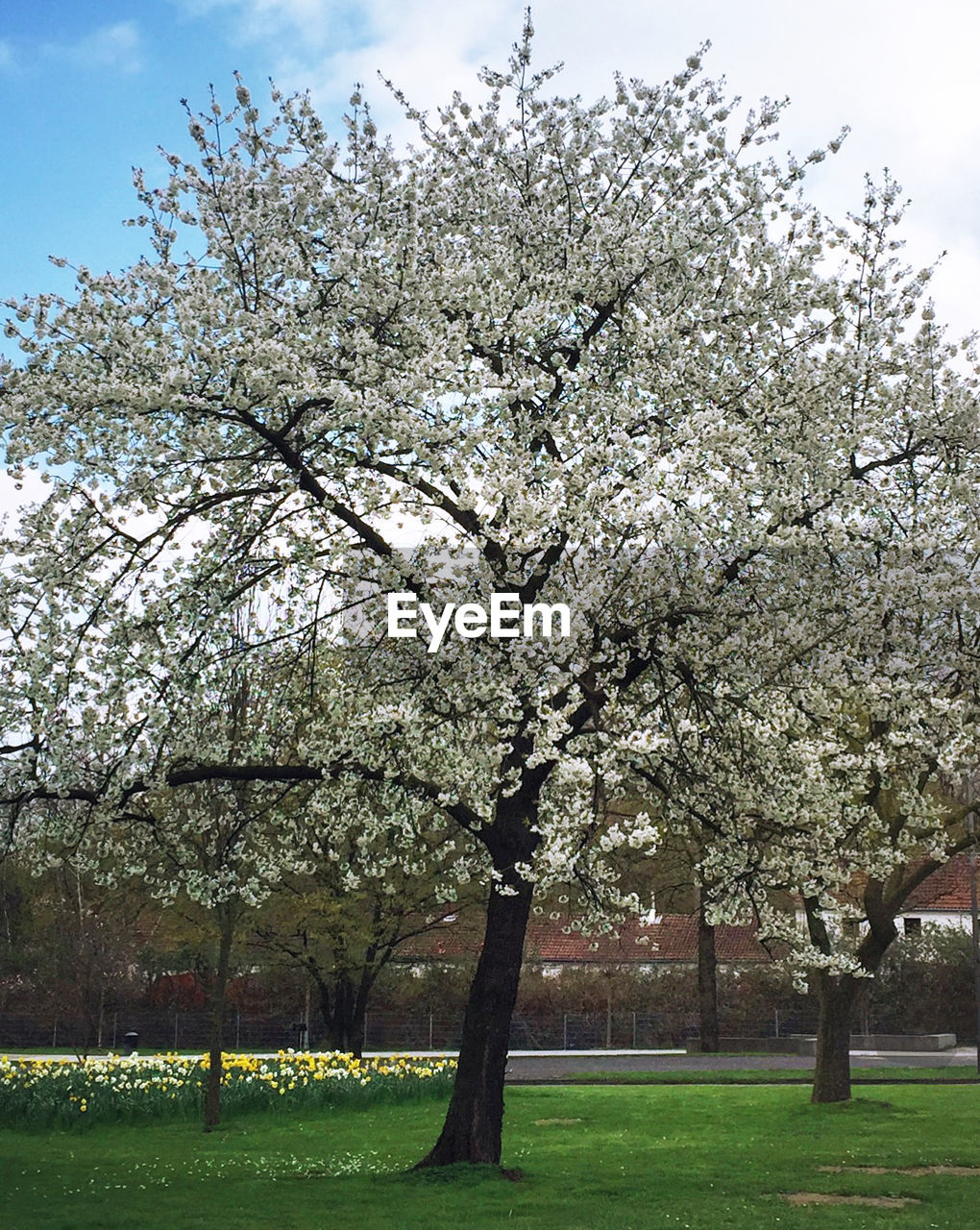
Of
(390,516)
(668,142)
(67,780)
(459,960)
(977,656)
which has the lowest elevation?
(459,960)

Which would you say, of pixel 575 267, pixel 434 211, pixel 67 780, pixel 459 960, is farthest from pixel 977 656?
pixel 459 960

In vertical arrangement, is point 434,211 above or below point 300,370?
above

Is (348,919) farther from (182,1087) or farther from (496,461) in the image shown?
(496,461)

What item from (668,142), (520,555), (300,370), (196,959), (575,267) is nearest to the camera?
(300,370)

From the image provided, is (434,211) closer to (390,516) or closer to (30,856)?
(390,516)

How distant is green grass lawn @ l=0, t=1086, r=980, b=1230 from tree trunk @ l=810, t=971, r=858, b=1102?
41cm

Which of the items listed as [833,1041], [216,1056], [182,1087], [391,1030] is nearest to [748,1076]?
[833,1041]

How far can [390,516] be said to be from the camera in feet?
45.6

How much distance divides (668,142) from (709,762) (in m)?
6.84

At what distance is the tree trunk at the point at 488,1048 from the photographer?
13.6 m

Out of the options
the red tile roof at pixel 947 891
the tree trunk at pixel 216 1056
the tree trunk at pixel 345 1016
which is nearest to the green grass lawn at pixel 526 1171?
the tree trunk at pixel 216 1056

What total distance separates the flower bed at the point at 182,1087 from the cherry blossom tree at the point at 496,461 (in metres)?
6.07

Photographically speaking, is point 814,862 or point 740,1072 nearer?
point 814,862

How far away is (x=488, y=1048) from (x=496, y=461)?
19.9ft
